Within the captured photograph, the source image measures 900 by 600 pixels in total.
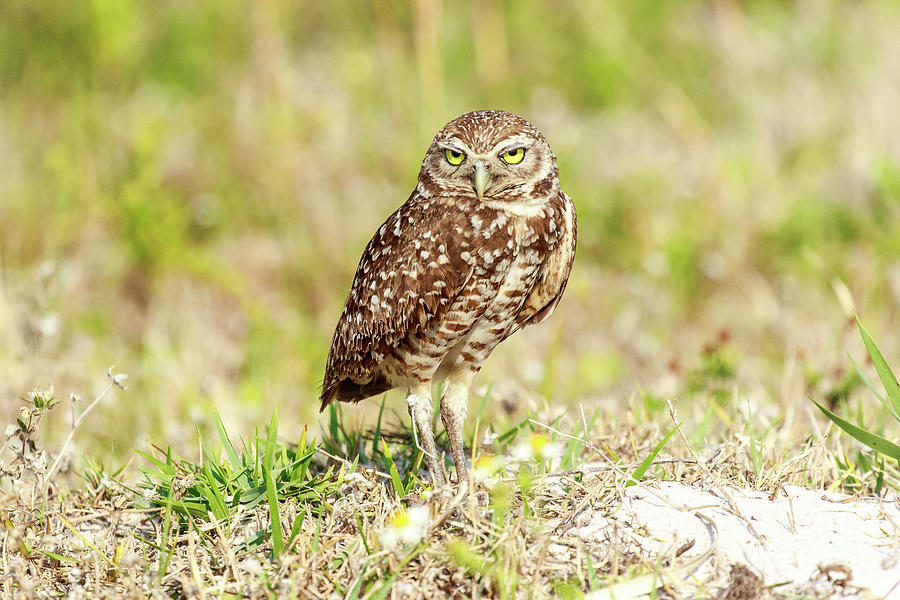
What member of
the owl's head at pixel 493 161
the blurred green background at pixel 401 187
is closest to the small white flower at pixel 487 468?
the owl's head at pixel 493 161

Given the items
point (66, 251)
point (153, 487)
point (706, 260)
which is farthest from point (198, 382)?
point (706, 260)

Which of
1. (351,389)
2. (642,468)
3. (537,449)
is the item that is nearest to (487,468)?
(537,449)

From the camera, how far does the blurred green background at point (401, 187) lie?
577cm

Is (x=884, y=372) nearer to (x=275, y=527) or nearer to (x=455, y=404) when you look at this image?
(x=455, y=404)

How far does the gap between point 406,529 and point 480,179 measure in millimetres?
1173

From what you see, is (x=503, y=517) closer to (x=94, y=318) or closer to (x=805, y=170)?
(x=94, y=318)

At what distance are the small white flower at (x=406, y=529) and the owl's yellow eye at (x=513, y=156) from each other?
1214 mm

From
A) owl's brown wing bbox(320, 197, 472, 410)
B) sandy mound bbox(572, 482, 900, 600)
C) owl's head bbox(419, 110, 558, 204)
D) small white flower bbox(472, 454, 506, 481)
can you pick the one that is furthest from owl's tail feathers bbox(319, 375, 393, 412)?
sandy mound bbox(572, 482, 900, 600)

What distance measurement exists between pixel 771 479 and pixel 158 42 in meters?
7.46

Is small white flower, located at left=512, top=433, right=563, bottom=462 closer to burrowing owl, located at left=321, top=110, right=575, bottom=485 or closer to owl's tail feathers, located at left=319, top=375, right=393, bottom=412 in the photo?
burrowing owl, located at left=321, top=110, right=575, bottom=485

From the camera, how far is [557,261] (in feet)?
11.0

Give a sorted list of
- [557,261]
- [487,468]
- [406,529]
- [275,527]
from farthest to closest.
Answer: [557,261] → [487,468] → [275,527] → [406,529]

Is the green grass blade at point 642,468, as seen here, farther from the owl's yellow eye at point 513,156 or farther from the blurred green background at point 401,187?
the blurred green background at point 401,187

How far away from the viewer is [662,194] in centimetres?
722
